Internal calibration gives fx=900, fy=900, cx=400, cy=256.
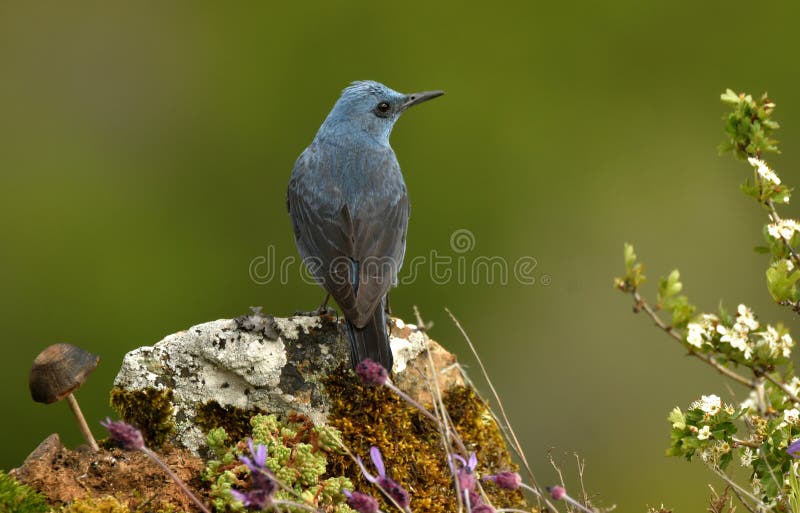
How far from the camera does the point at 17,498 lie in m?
3.51

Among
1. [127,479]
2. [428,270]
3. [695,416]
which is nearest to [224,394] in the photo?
[127,479]

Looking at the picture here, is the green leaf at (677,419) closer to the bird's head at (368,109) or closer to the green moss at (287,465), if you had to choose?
the green moss at (287,465)

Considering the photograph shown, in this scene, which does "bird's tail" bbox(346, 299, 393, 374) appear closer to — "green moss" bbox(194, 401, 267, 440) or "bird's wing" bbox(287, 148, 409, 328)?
"bird's wing" bbox(287, 148, 409, 328)

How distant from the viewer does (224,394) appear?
4445 millimetres

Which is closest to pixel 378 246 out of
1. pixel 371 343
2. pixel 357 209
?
pixel 357 209

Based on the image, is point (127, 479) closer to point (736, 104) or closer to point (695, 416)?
point (695, 416)

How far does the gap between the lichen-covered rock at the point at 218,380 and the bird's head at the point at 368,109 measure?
2202 millimetres

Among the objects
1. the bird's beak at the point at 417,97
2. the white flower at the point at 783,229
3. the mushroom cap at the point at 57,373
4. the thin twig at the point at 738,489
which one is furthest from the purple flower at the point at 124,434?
the bird's beak at the point at 417,97

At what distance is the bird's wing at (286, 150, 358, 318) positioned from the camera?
5152mm

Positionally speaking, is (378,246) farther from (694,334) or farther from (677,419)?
(694,334)

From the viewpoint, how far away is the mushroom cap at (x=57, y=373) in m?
3.60

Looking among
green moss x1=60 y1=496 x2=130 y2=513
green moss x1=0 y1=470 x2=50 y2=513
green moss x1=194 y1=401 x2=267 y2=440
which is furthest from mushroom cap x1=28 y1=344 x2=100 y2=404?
green moss x1=194 y1=401 x2=267 y2=440

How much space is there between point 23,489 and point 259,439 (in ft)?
3.10

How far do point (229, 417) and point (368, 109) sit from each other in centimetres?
281
